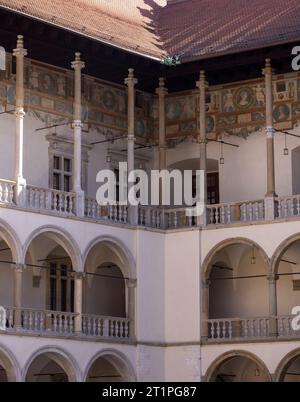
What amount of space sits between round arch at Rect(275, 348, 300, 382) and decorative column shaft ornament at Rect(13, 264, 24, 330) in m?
5.63

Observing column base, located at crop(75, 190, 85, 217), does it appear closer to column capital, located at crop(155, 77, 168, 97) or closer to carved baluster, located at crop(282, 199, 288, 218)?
column capital, located at crop(155, 77, 168, 97)

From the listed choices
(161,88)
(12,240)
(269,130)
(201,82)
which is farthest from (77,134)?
(269,130)

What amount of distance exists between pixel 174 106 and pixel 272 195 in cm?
403

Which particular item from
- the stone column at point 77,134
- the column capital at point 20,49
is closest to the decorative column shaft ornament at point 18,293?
the stone column at point 77,134

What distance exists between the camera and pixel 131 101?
1276 inches

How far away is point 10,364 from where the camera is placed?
28.8 meters

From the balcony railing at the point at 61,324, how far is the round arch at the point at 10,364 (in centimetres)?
47

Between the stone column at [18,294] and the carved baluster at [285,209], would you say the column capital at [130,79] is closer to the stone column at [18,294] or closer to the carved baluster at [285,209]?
the carved baluster at [285,209]

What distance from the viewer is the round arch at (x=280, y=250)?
31.1 metres

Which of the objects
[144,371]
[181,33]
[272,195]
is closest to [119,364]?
[144,371]

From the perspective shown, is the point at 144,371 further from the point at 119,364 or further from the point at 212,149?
the point at 212,149

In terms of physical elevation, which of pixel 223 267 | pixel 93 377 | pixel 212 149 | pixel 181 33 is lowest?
pixel 93 377

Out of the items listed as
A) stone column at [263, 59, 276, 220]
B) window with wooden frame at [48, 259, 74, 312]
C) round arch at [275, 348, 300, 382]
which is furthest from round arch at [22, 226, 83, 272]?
round arch at [275, 348, 300, 382]

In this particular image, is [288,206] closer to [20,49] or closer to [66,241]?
[66,241]
